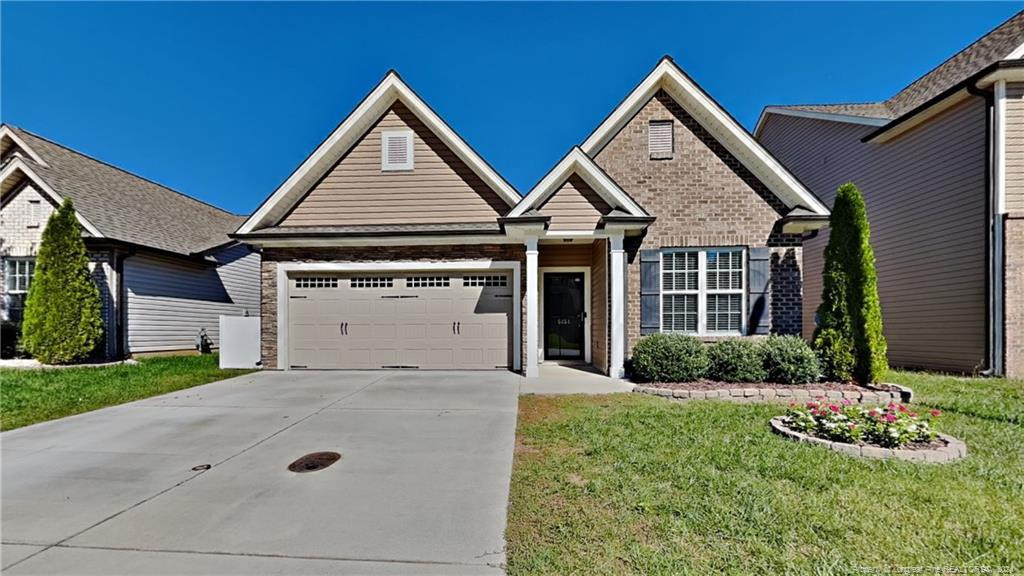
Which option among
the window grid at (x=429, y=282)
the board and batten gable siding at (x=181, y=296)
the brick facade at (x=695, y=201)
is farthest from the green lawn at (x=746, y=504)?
the board and batten gable siding at (x=181, y=296)

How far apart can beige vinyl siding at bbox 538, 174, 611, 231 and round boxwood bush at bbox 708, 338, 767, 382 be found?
11.4 feet

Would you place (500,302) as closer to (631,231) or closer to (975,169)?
(631,231)

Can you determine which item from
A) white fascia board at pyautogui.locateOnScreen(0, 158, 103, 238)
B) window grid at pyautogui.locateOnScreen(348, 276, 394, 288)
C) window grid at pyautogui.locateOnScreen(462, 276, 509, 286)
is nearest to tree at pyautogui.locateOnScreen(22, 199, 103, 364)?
white fascia board at pyautogui.locateOnScreen(0, 158, 103, 238)

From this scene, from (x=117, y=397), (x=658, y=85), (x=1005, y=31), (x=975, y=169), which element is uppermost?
(x=1005, y=31)

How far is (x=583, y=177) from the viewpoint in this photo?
385 inches

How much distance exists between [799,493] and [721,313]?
6.59m

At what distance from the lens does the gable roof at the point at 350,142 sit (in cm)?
1091

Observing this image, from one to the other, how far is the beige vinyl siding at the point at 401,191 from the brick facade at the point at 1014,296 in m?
10.2

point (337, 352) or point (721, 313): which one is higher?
point (721, 313)

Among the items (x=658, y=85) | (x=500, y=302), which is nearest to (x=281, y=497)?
(x=500, y=302)

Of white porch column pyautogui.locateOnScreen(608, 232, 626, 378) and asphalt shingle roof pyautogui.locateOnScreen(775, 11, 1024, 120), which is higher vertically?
asphalt shingle roof pyautogui.locateOnScreen(775, 11, 1024, 120)

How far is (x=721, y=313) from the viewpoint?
9734 mm

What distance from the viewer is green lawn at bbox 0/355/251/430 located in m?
6.92

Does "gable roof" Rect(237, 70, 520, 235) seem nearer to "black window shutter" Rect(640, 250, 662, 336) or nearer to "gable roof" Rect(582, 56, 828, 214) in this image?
"gable roof" Rect(582, 56, 828, 214)
